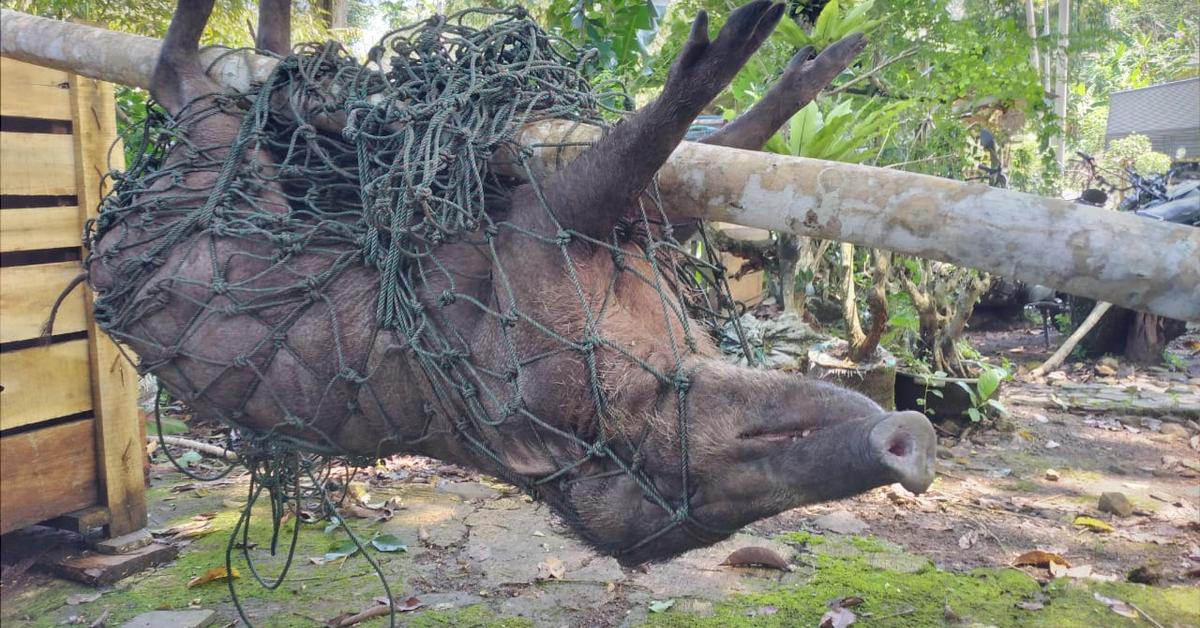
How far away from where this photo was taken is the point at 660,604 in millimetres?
3971

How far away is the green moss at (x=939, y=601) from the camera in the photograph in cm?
378

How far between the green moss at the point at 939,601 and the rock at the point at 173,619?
1900mm

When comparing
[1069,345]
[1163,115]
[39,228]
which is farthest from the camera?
[1163,115]

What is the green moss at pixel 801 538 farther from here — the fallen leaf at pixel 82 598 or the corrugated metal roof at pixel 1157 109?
the corrugated metal roof at pixel 1157 109

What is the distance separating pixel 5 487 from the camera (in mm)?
4090

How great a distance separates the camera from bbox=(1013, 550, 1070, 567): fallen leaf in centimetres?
436

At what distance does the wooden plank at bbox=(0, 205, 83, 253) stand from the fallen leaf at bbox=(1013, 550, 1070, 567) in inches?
188

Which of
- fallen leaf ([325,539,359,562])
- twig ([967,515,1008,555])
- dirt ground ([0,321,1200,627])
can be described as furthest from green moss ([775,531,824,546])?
fallen leaf ([325,539,359,562])

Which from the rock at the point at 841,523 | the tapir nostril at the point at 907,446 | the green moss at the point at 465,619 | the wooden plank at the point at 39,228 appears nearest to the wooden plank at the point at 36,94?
the wooden plank at the point at 39,228

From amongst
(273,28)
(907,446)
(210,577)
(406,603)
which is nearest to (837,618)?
(406,603)

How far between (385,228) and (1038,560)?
3.71 metres

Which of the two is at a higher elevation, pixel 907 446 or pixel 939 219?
pixel 939 219

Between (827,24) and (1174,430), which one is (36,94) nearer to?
(827,24)

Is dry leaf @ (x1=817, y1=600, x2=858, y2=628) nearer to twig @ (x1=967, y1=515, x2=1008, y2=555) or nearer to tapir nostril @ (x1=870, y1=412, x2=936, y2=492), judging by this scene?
twig @ (x1=967, y1=515, x2=1008, y2=555)
